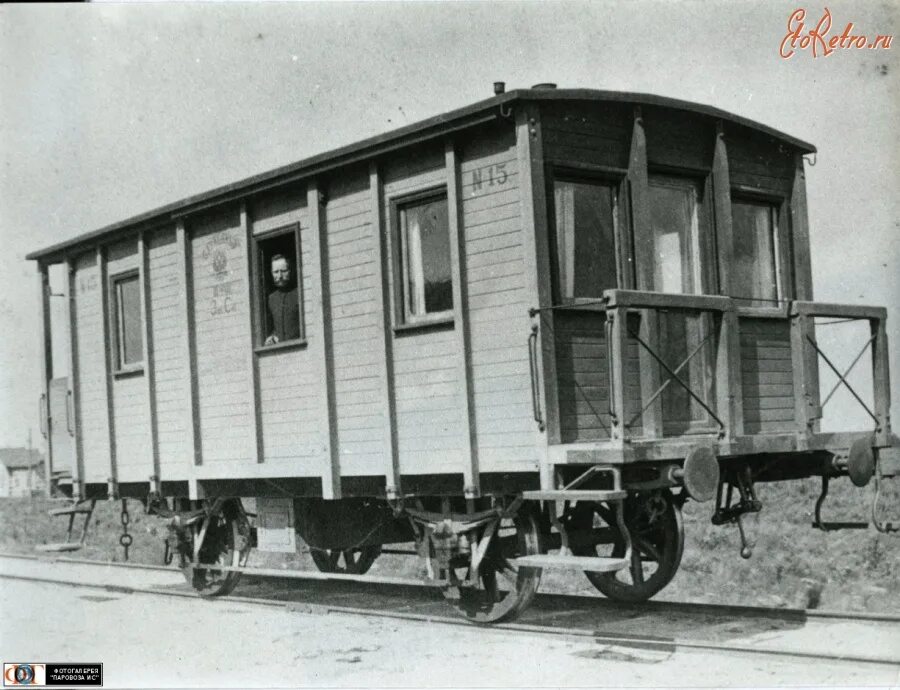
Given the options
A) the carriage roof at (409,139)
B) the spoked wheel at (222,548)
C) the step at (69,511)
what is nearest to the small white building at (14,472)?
the step at (69,511)

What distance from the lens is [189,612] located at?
10.1m

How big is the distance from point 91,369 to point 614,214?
6800 millimetres

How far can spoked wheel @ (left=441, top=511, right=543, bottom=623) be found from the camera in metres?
8.08

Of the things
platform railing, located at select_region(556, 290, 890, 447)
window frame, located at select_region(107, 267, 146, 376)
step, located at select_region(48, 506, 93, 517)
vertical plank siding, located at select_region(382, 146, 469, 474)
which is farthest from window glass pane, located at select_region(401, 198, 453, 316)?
step, located at select_region(48, 506, 93, 517)

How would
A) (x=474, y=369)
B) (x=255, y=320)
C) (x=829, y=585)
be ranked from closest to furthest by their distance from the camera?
(x=474, y=369), (x=255, y=320), (x=829, y=585)

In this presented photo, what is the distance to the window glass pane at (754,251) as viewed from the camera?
9086 millimetres

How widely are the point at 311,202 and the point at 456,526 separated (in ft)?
10.2

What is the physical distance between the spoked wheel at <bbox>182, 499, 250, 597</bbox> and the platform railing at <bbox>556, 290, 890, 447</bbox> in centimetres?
470

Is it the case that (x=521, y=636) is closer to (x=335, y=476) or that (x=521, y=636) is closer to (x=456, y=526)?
(x=456, y=526)

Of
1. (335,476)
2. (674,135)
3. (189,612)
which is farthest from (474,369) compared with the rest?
(189,612)

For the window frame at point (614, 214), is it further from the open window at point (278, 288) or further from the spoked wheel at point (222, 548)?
the spoked wheel at point (222, 548)

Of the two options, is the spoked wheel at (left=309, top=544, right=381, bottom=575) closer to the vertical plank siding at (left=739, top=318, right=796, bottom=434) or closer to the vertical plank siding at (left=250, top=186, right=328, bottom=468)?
the vertical plank siding at (left=250, top=186, right=328, bottom=468)

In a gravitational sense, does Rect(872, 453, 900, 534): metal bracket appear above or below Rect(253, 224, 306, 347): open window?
below

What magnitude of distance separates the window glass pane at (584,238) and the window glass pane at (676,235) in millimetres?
566
